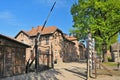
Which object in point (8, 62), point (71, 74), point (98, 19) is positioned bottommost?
point (71, 74)

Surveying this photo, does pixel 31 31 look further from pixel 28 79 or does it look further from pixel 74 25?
pixel 28 79

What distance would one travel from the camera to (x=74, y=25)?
42781 millimetres

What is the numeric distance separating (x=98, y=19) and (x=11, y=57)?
21032 mm

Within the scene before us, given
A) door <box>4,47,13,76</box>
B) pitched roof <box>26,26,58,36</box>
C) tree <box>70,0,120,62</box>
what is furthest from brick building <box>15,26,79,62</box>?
door <box>4,47,13,76</box>

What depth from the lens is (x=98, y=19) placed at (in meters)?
39.8

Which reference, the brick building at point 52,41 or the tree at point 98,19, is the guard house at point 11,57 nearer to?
the tree at point 98,19

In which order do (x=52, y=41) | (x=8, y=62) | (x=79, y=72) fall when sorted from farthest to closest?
(x=52, y=41), (x=79, y=72), (x=8, y=62)

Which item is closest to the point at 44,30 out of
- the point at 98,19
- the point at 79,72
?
the point at 98,19

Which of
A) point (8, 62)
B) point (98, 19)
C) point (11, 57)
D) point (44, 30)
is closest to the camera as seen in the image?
point (8, 62)

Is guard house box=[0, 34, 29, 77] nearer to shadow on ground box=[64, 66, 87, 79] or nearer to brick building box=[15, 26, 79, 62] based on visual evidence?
shadow on ground box=[64, 66, 87, 79]

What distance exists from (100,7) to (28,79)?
2412 cm

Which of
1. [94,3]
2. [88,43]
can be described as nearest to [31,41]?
[94,3]

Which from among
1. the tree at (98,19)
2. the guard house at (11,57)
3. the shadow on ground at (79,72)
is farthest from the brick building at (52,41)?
the guard house at (11,57)

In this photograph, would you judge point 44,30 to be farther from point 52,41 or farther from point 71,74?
point 71,74
